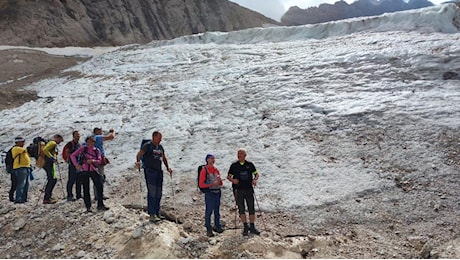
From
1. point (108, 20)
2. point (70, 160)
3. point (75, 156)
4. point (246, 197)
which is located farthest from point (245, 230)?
point (108, 20)

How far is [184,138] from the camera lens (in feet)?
41.8

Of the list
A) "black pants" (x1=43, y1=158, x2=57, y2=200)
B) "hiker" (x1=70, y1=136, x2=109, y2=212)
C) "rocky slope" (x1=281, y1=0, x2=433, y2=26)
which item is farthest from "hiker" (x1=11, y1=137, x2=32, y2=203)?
"rocky slope" (x1=281, y1=0, x2=433, y2=26)

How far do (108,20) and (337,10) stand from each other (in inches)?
3885

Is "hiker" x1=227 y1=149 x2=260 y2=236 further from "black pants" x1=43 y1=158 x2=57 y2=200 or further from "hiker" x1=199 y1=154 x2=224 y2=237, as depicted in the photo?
"black pants" x1=43 y1=158 x2=57 y2=200

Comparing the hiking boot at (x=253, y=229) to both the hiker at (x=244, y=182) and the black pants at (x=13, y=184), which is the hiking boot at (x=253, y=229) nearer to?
the hiker at (x=244, y=182)

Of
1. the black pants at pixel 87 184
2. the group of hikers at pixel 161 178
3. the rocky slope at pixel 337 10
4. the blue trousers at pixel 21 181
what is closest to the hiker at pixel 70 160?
the group of hikers at pixel 161 178

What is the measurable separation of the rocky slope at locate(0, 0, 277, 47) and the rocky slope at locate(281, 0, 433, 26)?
48587 millimetres

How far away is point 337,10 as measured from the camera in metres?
142

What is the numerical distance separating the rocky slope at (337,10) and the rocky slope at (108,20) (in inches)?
1913

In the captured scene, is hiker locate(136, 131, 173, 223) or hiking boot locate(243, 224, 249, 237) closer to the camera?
hiking boot locate(243, 224, 249, 237)

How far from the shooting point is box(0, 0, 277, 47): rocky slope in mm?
55781

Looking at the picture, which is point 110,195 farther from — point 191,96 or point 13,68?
point 13,68

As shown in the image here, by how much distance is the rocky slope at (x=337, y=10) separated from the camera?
5167 inches

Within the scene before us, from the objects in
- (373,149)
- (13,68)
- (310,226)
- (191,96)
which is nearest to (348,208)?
(310,226)
